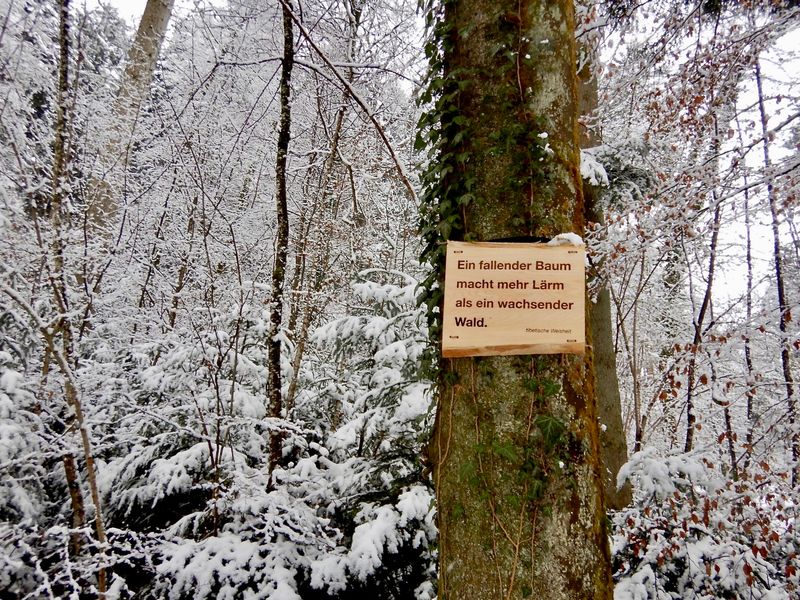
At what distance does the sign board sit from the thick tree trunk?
0.05 metres

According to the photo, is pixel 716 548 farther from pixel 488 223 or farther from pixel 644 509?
pixel 488 223

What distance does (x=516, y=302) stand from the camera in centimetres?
134

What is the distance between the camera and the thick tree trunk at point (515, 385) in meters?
1.23

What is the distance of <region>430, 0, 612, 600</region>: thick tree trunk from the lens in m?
1.23

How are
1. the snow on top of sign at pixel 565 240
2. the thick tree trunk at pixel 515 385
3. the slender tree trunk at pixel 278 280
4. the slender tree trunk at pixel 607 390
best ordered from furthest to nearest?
the slender tree trunk at pixel 607 390 → the slender tree trunk at pixel 278 280 → the snow on top of sign at pixel 565 240 → the thick tree trunk at pixel 515 385

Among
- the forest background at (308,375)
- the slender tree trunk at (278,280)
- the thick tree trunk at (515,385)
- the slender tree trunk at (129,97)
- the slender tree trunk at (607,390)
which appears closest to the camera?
the thick tree trunk at (515,385)

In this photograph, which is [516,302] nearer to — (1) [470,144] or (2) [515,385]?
(2) [515,385]

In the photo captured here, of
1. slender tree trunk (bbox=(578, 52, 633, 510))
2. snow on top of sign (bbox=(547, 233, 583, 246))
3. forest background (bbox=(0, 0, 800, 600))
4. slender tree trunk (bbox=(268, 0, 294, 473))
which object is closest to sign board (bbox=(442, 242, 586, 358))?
snow on top of sign (bbox=(547, 233, 583, 246))

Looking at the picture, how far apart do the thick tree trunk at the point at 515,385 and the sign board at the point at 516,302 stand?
0.18 ft

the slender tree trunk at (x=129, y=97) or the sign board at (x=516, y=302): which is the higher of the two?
the slender tree trunk at (x=129, y=97)

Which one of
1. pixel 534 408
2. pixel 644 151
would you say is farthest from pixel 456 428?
pixel 644 151

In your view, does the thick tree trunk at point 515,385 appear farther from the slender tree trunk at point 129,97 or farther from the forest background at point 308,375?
the slender tree trunk at point 129,97

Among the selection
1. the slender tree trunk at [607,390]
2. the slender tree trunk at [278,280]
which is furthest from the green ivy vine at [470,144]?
the slender tree trunk at [607,390]

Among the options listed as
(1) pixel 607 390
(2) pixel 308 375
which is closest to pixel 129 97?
(2) pixel 308 375
